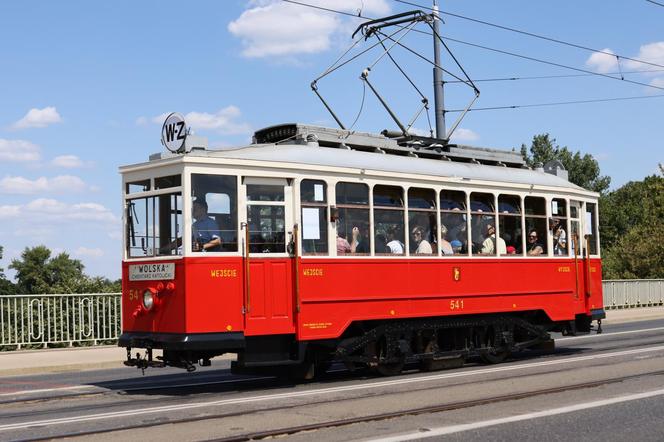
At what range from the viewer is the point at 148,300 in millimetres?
12023

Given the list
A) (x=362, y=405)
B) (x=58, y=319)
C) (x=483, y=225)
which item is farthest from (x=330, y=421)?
(x=58, y=319)

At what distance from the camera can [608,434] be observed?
8.20 meters

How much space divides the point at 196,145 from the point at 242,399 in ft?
11.1

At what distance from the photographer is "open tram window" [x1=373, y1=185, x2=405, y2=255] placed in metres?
13.5

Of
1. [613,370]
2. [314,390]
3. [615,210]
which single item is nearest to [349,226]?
[314,390]

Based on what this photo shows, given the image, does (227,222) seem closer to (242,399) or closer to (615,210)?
(242,399)

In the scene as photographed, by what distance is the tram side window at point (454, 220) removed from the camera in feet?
47.5

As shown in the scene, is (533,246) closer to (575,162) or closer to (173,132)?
(173,132)

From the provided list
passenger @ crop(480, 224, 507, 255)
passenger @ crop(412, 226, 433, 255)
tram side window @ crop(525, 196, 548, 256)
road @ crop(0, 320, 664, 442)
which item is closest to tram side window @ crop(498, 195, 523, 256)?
passenger @ crop(480, 224, 507, 255)

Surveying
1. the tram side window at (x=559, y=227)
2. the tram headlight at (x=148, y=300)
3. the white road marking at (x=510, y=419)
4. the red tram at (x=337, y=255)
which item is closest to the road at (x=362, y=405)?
the white road marking at (x=510, y=419)

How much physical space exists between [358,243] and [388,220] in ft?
2.18

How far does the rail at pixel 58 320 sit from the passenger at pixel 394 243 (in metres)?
8.82

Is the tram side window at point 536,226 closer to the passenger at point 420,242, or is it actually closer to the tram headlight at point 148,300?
the passenger at point 420,242

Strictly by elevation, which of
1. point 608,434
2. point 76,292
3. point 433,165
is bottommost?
point 608,434
